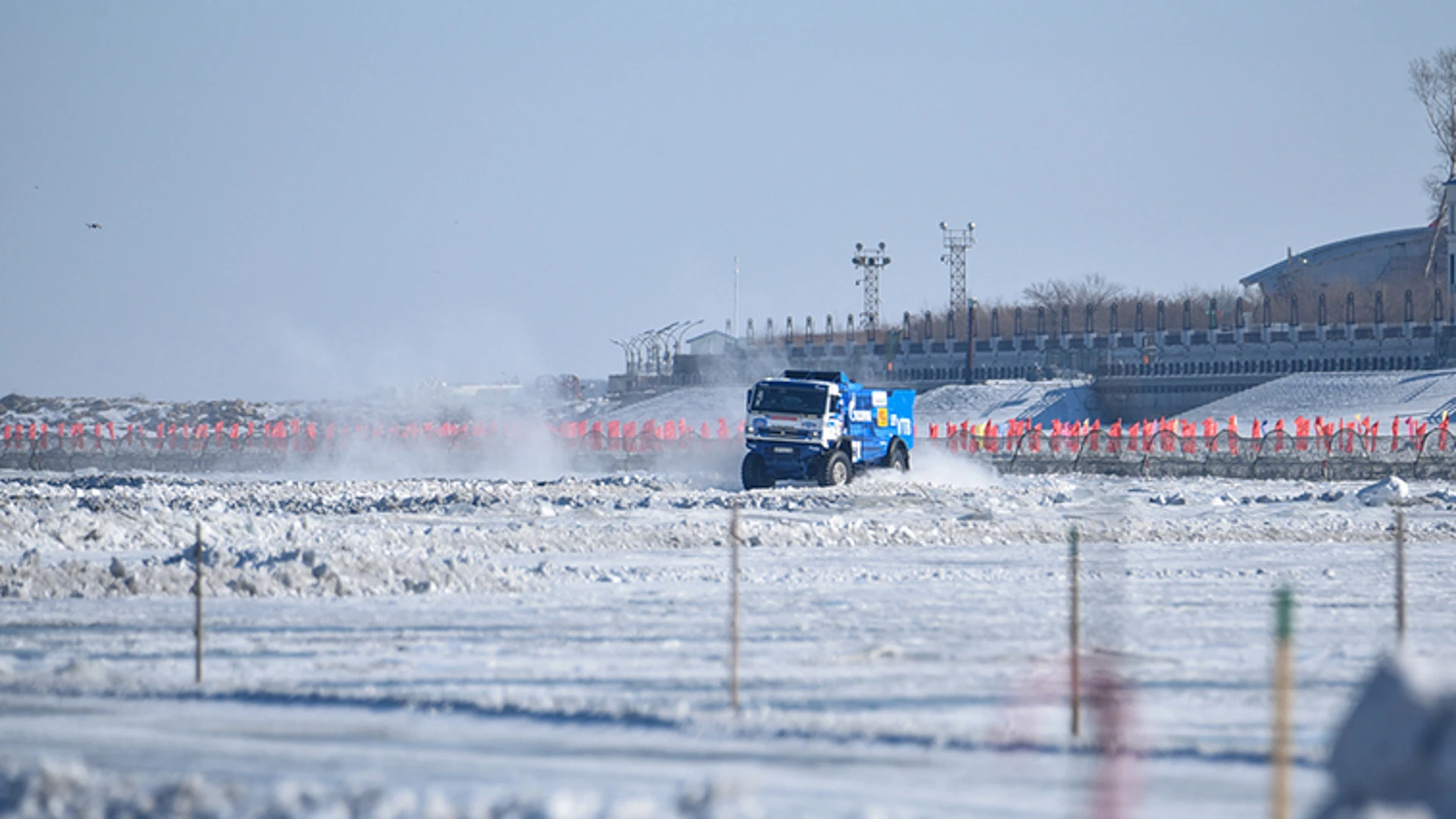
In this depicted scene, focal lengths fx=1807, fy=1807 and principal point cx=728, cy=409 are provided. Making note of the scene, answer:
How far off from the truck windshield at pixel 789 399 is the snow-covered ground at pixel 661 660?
6.98 metres

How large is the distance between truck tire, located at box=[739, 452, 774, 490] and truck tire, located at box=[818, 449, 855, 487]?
1.31 meters

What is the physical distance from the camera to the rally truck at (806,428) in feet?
115

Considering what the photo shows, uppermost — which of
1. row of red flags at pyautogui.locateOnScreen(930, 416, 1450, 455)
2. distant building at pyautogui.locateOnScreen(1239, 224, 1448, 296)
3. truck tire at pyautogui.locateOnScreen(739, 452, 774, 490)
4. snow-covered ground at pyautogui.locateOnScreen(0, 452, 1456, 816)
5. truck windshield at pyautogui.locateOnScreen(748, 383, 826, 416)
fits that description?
distant building at pyautogui.locateOnScreen(1239, 224, 1448, 296)

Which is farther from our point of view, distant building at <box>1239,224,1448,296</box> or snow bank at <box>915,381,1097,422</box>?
distant building at <box>1239,224,1448,296</box>

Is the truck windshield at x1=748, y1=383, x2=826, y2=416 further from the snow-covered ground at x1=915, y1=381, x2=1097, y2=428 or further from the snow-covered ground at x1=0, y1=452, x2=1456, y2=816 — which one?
the snow-covered ground at x1=915, y1=381, x2=1097, y2=428

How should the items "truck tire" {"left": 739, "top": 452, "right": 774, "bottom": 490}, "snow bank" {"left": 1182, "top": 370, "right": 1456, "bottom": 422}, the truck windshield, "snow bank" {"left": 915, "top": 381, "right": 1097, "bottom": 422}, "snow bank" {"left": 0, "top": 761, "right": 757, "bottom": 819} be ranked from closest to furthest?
"snow bank" {"left": 0, "top": 761, "right": 757, "bottom": 819} < the truck windshield < "truck tire" {"left": 739, "top": 452, "right": 774, "bottom": 490} < "snow bank" {"left": 1182, "top": 370, "right": 1456, "bottom": 422} < "snow bank" {"left": 915, "top": 381, "right": 1097, "bottom": 422}

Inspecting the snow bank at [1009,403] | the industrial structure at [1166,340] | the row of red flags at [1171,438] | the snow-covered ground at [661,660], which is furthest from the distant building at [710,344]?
the snow-covered ground at [661,660]

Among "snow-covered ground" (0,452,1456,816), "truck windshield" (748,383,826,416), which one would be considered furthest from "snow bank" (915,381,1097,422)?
"snow-covered ground" (0,452,1456,816)

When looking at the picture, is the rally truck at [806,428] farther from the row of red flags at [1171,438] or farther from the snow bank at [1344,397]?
the snow bank at [1344,397]

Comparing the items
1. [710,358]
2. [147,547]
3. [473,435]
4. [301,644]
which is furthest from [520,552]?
[710,358]

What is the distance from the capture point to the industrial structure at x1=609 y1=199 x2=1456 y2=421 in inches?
3113

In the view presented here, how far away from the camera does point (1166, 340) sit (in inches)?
3361

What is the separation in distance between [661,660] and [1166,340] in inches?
2965

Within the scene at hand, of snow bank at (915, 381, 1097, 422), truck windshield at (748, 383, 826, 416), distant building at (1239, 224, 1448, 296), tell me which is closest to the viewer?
truck windshield at (748, 383, 826, 416)
